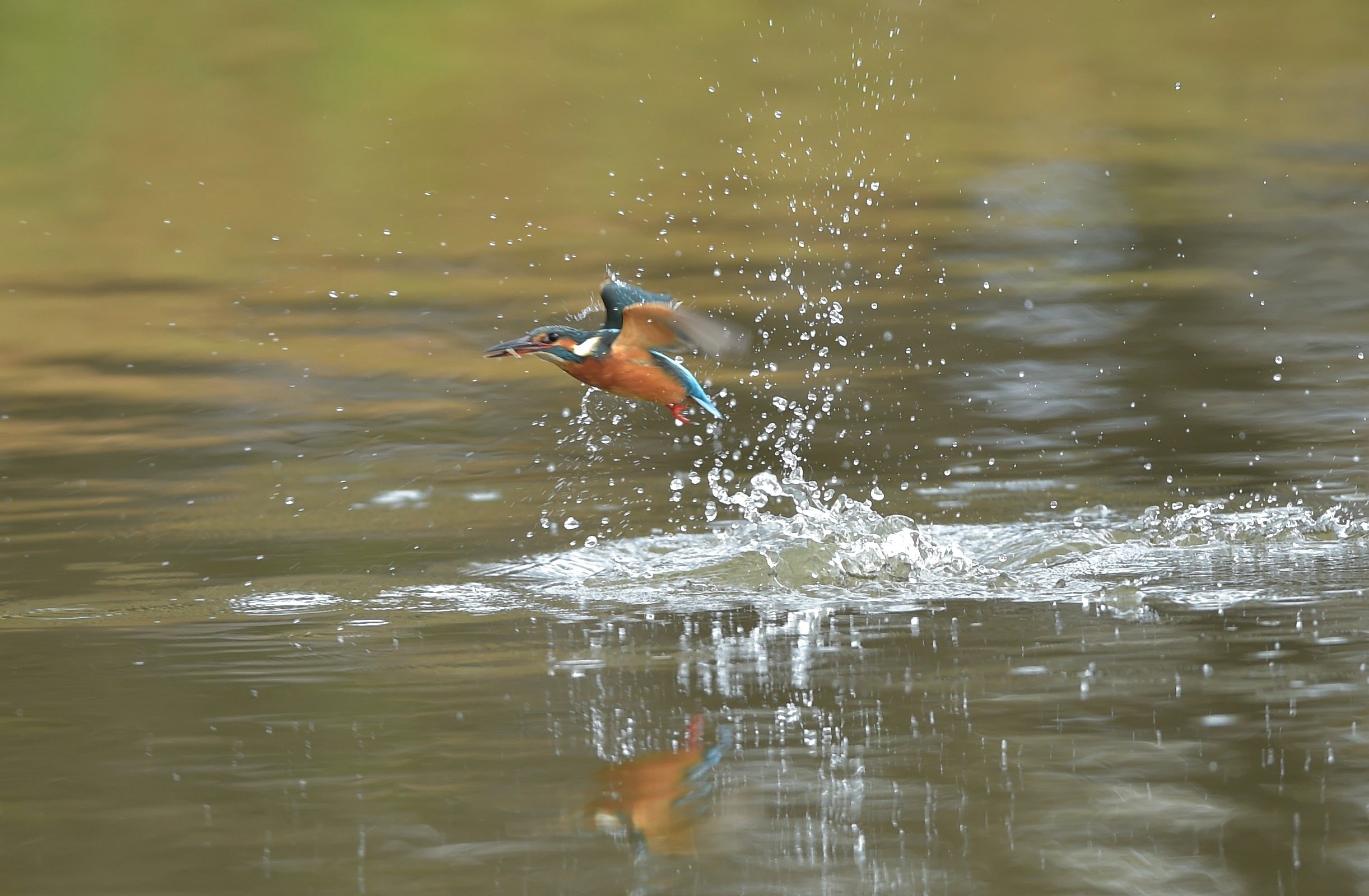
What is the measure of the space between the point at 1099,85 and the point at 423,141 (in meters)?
4.68

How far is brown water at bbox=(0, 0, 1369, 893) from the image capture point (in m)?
2.90

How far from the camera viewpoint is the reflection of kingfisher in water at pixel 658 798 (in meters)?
2.75

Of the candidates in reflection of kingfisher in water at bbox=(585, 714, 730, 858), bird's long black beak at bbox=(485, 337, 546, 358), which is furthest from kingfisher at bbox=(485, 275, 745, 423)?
reflection of kingfisher in water at bbox=(585, 714, 730, 858)

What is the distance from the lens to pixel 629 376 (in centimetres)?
443

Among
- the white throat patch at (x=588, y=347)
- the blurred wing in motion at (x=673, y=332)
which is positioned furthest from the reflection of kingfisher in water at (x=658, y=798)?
the white throat patch at (x=588, y=347)

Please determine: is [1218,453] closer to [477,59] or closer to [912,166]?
[912,166]

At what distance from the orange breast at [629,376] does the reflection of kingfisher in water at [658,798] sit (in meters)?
1.29

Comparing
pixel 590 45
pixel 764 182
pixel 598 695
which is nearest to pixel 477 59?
pixel 590 45

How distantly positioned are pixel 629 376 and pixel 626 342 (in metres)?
0.11

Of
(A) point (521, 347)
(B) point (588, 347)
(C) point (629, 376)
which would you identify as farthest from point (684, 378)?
(A) point (521, 347)

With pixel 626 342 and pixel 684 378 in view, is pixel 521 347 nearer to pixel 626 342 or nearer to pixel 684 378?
pixel 626 342

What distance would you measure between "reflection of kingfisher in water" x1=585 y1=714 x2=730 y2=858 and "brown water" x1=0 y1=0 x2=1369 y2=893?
0.5 inches

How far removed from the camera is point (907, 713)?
11.1 feet

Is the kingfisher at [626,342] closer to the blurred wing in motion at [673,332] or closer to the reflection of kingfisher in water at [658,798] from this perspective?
the blurred wing in motion at [673,332]
